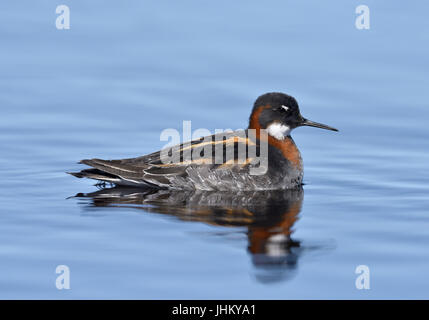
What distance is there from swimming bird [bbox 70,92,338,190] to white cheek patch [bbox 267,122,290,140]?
7.1 inches

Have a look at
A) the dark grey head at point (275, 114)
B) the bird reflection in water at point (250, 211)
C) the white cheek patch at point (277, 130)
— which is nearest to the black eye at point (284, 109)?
the dark grey head at point (275, 114)

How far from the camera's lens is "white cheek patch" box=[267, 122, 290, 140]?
51.2 ft

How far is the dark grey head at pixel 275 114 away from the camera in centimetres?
1550

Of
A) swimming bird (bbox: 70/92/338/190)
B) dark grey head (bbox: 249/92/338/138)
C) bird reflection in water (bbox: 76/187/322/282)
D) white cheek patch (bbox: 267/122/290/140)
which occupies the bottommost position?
bird reflection in water (bbox: 76/187/322/282)

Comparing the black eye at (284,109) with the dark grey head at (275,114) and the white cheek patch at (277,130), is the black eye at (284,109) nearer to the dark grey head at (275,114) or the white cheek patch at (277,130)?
the dark grey head at (275,114)

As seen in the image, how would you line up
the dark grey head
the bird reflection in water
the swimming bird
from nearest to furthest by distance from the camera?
the bird reflection in water → the swimming bird → the dark grey head

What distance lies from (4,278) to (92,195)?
13.5 ft

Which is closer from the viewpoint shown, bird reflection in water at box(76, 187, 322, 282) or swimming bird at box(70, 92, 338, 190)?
bird reflection in water at box(76, 187, 322, 282)

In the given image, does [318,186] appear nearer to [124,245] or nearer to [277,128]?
[277,128]

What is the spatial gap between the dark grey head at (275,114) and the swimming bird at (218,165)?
0.02 metres

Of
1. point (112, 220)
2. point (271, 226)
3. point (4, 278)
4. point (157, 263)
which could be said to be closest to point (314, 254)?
point (271, 226)

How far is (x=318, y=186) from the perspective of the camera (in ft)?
49.5

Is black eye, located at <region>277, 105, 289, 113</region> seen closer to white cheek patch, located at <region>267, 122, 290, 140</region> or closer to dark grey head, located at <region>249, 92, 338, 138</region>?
dark grey head, located at <region>249, 92, 338, 138</region>

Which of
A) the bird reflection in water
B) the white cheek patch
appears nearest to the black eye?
the white cheek patch
